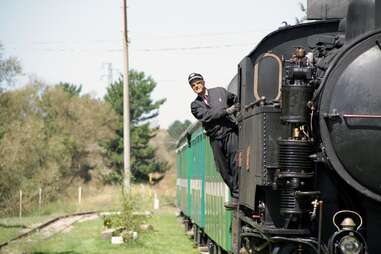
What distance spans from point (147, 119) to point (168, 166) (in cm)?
412

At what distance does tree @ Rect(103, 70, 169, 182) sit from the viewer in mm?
52719

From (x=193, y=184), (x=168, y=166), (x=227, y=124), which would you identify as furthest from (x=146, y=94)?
Answer: (x=227, y=124)

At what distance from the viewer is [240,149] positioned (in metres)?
7.73

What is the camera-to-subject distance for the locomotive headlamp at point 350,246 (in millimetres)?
6102

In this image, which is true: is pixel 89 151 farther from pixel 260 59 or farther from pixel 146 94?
pixel 260 59

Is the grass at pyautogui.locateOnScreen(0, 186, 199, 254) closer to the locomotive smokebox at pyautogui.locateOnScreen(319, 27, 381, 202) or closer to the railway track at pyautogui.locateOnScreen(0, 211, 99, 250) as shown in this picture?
the railway track at pyautogui.locateOnScreen(0, 211, 99, 250)

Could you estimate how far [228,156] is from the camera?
26.7 feet

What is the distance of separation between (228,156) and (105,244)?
1025cm

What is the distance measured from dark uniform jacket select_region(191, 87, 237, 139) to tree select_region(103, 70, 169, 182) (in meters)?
41.8

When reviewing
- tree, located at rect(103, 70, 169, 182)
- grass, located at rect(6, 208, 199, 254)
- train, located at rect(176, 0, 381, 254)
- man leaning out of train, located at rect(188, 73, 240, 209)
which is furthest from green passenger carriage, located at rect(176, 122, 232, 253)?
tree, located at rect(103, 70, 169, 182)

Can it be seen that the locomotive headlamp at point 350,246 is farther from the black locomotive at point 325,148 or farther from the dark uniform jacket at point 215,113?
the dark uniform jacket at point 215,113

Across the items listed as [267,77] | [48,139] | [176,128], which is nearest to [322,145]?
[267,77]

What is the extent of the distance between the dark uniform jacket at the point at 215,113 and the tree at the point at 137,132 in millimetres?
41784

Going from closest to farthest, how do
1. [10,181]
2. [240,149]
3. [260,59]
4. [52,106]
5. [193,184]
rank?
[260,59], [240,149], [193,184], [10,181], [52,106]
